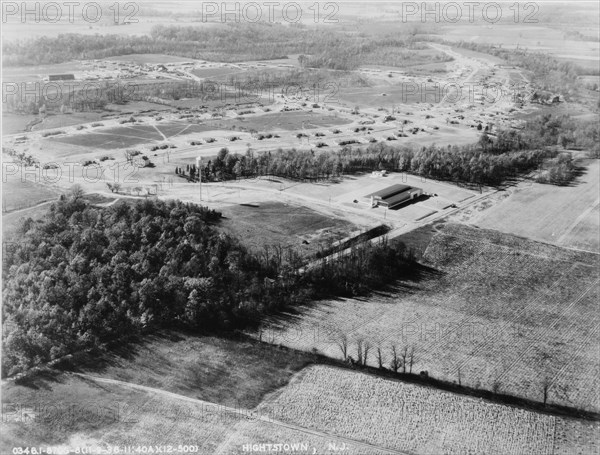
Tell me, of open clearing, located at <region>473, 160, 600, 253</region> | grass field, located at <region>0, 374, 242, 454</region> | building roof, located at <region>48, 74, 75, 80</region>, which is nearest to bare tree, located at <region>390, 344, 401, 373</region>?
grass field, located at <region>0, 374, 242, 454</region>

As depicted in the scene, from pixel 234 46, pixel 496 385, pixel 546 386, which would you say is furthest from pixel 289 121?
pixel 546 386

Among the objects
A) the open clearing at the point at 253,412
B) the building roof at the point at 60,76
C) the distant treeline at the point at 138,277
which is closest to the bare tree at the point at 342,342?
the open clearing at the point at 253,412

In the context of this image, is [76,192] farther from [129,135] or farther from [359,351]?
[359,351]

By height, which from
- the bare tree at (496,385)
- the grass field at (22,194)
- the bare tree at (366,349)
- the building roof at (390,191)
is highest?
the grass field at (22,194)

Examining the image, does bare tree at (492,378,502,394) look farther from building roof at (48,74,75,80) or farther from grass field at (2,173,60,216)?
building roof at (48,74,75,80)

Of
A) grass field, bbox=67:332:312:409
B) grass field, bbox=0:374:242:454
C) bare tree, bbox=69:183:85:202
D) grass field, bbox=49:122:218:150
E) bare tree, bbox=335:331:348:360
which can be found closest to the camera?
grass field, bbox=0:374:242:454

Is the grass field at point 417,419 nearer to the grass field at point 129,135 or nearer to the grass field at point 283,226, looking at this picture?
the grass field at point 283,226
